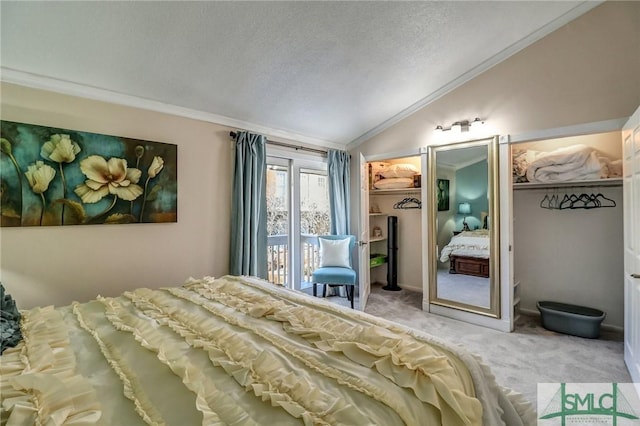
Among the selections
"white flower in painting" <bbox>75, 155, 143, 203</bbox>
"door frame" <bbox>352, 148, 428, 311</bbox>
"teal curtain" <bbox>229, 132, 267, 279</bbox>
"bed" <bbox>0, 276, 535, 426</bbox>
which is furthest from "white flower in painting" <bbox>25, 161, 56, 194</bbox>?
"door frame" <bbox>352, 148, 428, 311</bbox>

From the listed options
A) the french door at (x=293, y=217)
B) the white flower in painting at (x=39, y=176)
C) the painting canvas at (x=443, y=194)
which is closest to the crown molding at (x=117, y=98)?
the french door at (x=293, y=217)

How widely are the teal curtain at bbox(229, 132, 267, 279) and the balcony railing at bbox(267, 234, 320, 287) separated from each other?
44cm

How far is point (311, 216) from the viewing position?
4395mm

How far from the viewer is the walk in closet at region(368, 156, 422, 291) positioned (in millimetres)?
4574

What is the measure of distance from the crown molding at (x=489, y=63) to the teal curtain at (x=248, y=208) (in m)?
1.84

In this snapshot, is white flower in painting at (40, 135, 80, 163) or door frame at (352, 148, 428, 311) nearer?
white flower in painting at (40, 135, 80, 163)

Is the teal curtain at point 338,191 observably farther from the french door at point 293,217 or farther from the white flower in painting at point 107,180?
the white flower in painting at point 107,180

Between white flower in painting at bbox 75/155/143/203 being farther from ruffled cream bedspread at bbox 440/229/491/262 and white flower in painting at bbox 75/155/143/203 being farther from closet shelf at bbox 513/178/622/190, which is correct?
closet shelf at bbox 513/178/622/190

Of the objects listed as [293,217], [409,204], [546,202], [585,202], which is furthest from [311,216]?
[585,202]

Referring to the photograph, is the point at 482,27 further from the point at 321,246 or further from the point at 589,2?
the point at 321,246

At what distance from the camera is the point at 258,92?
2980 mm

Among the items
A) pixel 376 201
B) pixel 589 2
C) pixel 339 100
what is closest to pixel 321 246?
pixel 376 201

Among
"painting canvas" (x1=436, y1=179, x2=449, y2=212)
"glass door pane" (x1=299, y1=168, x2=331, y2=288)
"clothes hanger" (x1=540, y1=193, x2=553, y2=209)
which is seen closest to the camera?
"clothes hanger" (x1=540, y1=193, x2=553, y2=209)

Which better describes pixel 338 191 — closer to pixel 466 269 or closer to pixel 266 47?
pixel 466 269
